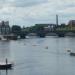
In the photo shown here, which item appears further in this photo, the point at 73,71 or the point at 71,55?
the point at 71,55

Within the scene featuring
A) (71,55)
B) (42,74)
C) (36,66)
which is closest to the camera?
(42,74)

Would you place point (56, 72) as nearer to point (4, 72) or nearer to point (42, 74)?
point (42, 74)

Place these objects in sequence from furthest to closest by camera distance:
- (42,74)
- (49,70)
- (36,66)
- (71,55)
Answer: (71,55) < (36,66) < (49,70) < (42,74)

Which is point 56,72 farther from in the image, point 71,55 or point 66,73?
point 71,55

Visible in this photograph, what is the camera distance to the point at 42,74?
195ft

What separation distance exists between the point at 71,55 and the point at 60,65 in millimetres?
21253

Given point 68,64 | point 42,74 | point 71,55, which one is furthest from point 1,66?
point 71,55

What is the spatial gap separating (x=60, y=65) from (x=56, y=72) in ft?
31.6

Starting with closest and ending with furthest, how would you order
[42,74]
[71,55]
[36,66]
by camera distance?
[42,74] → [36,66] → [71,55]

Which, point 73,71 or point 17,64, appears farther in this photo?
point 17,64

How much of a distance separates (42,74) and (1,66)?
8919 millimetres

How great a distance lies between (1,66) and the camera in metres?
65.8

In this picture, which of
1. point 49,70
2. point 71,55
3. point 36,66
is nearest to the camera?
point 49,70

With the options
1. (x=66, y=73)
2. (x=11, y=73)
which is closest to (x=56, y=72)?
(x=66, y=73)
